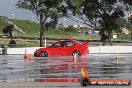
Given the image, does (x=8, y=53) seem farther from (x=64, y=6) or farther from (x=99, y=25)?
(x=99, y=25)

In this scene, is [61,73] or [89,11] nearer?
[61,73]

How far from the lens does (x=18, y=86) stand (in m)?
14.2

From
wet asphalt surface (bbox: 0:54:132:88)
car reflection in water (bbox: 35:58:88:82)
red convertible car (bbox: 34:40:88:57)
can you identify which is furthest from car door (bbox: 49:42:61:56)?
car reflection in water (bbox: 35:58:88:82)

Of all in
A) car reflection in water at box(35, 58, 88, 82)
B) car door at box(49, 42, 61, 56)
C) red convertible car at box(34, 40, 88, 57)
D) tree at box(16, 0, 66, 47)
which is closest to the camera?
car reflection in water at box(35, 58, 88, 82)

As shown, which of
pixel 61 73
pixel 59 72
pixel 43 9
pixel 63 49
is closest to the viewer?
pixel 61 73

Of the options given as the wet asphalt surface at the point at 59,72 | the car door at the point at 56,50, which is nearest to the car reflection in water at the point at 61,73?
the wet asphalt surface at the point at 59,72

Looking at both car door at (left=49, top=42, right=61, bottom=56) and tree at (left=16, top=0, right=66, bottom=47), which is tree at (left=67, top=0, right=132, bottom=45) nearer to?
tree at (left=16, top=0, right=66, bottom=47)

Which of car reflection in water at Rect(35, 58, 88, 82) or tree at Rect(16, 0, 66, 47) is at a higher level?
tree at Rect(16, 0, 66, 47)

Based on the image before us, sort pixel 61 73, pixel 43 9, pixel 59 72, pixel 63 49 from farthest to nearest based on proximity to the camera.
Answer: pixel 43 9 → pixel 63 49 → pixel 59 72 → pixel 61 73

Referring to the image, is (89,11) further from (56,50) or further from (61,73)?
(61,73)

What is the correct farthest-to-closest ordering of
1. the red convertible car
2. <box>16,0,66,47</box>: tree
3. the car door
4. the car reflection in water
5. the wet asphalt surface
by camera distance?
<box>16,0,66,47</box>: tree, the car door, the red convertible car, the wet asphalt surface, the car reflection in water

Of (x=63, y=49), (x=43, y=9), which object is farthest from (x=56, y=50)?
(x=43, y=9)

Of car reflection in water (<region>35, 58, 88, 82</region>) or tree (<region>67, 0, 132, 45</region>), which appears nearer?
car reflection in water (<region>35, 58, 88, 82</region>)

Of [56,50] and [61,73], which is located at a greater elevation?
[56,50]
